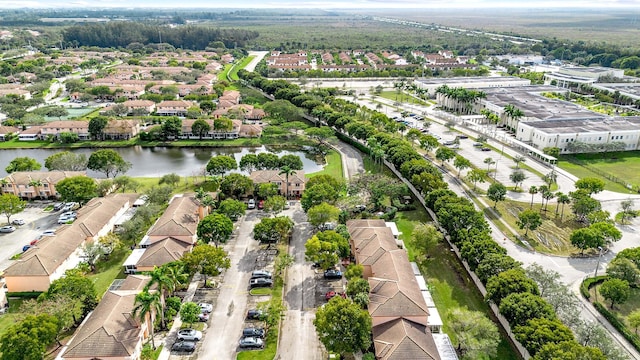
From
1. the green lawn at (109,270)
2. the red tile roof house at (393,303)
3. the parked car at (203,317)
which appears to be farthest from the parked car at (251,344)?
the green lawn at (109,270)

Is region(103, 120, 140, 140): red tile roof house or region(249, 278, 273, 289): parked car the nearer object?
region(249, 278, 273, 289): parked car

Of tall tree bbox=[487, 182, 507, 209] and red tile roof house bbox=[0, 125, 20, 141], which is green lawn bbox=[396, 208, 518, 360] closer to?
tall tree bbox=[487, 182, 507, 209]

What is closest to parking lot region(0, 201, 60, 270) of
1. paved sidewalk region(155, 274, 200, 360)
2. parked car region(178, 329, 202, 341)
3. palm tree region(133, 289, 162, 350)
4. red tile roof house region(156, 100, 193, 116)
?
paved sidewalk region(155, 274, 200, 360)

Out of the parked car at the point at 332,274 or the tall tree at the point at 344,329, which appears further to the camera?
the parked car at the point at 332,274

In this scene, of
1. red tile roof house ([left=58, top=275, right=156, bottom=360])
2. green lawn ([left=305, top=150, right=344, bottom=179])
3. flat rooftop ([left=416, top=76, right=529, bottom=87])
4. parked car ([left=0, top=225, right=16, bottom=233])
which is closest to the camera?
red tile roof house ([left=58, top=275, right=156, bottom=360])

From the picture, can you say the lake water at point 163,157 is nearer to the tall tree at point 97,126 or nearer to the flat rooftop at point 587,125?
the tall tree at point 97,126

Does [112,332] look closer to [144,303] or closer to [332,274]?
[144,303]
